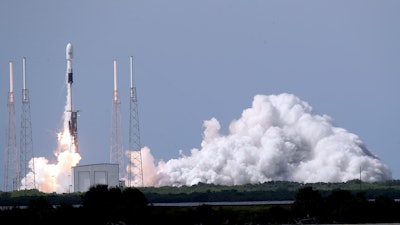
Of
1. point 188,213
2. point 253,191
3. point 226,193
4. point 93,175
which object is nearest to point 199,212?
point 188,213

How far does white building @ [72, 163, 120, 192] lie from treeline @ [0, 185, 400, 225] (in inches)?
1790

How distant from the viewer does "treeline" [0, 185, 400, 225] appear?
111 m

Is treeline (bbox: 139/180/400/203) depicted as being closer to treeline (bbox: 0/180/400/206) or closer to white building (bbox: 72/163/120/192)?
treeline (bbox: 0/180/400/206)

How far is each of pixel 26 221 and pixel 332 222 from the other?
21402mm

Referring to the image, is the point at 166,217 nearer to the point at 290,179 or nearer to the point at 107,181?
the point at 107,181

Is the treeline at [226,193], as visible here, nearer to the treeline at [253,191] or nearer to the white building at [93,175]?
the treeline at [253,191]

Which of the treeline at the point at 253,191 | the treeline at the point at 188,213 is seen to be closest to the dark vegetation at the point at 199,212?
the treeline at the point at 188,213

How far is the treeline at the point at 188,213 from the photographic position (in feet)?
365

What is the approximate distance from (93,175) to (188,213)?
5486 cm

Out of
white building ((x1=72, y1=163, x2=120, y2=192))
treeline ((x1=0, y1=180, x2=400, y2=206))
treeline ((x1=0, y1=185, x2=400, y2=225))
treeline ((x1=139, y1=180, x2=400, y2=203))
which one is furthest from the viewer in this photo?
treeline ((x1=139, y1=180, x2=400, y2=203))

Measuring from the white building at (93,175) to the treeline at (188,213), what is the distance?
149 feet

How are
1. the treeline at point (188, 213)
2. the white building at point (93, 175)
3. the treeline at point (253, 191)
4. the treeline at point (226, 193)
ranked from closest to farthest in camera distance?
the treeline at point (188, 213), the treeline at point (226, 193), the white building at point (93, 175), the treeline at point (253, 191)

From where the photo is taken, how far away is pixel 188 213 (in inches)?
4469

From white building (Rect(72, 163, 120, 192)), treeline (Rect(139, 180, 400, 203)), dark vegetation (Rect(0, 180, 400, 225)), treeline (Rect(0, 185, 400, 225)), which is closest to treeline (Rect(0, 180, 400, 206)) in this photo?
treeline (Rect(139, 180, 400, 203))
